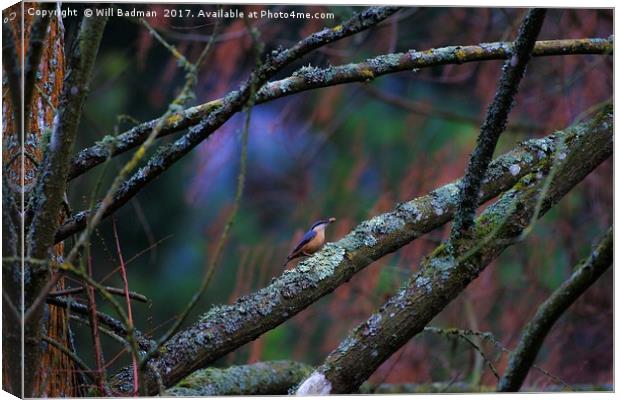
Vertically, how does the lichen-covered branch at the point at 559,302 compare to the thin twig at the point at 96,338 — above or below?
above

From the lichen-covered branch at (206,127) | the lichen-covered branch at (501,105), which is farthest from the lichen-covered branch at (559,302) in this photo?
the lichen-covered branch at (206,127)

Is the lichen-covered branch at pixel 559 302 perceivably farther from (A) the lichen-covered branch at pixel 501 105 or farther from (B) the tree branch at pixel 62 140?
(B) the tree branch at pixel 62 140

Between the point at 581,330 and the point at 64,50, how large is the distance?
2.82 m

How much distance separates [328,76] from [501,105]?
23.2 inches

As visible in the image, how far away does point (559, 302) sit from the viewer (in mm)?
2307

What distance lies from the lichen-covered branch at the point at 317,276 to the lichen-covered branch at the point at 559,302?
25.2 inches

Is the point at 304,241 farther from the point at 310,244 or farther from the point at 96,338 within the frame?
the point at 96,338

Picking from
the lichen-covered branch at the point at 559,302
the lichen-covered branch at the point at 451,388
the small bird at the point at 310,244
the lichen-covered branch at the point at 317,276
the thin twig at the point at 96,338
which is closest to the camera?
the lichen-covered branch at the point at 559,302

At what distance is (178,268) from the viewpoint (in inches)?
248

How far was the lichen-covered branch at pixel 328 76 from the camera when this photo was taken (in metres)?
2.75

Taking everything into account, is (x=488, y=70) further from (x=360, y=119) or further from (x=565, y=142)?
(x=565, y=142)

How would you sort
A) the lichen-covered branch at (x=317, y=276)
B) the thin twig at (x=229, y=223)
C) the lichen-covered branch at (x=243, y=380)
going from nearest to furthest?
the thin twig at (x=229, y=223), the lichen-covered branch at (x=317, y=276), the lichen-covered branch at (x=243, y=380)

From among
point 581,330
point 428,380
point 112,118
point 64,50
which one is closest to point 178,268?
point 112,118

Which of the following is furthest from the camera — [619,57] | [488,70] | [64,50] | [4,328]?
[488,70]
